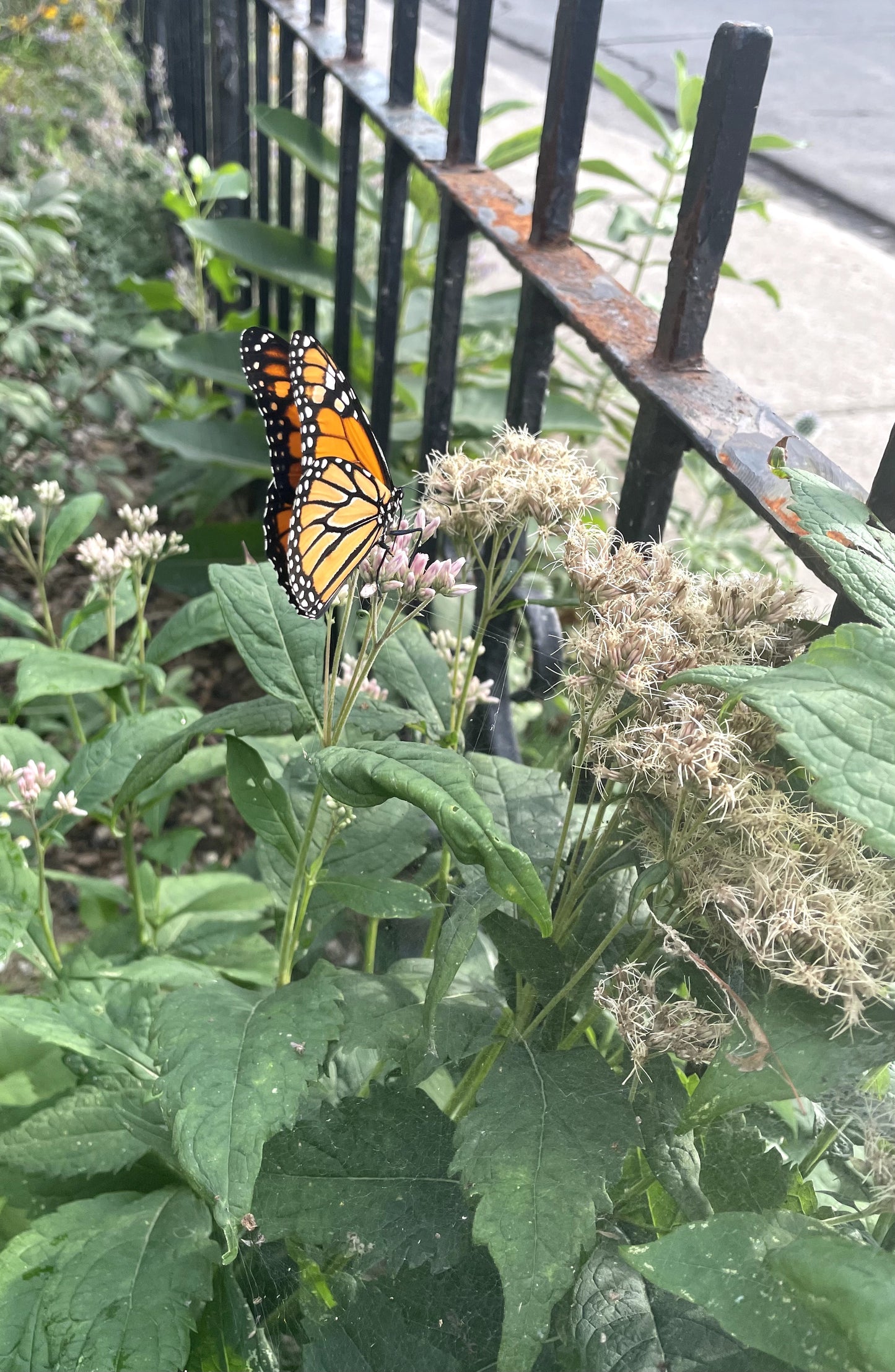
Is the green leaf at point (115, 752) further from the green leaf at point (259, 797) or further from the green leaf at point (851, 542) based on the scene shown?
the green leaf at point (851, 542)

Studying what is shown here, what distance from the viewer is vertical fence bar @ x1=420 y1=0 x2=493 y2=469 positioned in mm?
1914

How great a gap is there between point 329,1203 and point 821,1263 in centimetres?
55

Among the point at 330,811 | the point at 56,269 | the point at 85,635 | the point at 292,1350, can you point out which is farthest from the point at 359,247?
the point at 292,1350

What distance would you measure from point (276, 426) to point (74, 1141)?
106 cm

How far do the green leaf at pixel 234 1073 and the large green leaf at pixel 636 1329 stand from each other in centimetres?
33

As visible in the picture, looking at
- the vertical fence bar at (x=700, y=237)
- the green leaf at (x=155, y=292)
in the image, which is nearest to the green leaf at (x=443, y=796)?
the vertical fence bar at (x=700, y=237)

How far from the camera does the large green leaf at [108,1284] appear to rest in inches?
46.9

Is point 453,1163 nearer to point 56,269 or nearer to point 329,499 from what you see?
point 329,499

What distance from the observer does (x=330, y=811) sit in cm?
144

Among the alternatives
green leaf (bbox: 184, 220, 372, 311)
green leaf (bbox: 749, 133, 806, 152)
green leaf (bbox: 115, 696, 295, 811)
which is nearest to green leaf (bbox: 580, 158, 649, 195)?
green leaf (bbox: 749, 133, 806, 152)

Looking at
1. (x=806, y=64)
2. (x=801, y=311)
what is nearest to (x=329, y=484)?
(x=801, y=311)

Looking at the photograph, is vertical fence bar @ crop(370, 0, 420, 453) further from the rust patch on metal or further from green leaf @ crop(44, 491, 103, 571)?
the rust patch on metal

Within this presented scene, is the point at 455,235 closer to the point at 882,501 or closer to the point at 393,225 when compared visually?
the point at 393,225

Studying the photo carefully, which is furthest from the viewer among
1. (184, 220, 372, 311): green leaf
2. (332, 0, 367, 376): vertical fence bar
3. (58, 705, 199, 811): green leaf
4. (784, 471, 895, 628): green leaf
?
(184, 220, 372, 311): green leaf
